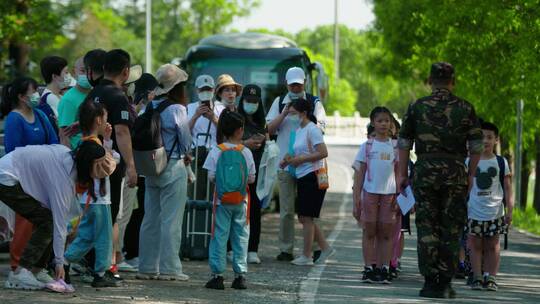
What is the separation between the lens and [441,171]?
38.4 feet

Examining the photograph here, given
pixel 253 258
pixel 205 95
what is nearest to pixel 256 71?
pixel 253 258

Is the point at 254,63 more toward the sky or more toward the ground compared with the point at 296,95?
more toward the sky

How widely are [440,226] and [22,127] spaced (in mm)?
3701

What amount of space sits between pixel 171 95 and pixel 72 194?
2.28 meters

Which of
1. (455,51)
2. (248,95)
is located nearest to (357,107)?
(455,51)

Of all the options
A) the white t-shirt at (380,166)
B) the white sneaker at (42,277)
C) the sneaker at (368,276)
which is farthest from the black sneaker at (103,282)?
the white t-shirt at (380,166)

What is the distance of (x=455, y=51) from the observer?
26250 mm

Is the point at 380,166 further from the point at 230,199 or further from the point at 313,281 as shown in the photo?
the point at 230,199

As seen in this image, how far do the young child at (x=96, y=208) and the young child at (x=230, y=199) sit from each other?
3.06 ft

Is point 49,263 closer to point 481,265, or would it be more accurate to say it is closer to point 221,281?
point 221,281

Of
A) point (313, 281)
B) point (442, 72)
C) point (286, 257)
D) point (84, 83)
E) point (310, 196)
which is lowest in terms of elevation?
point (286, 257)

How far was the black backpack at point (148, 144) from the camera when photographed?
41.1 feet

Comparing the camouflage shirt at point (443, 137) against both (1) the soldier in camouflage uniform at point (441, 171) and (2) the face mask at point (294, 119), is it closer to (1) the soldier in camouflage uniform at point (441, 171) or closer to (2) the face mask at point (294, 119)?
(1) the soldier in camouflage uniform at point (441, 171)

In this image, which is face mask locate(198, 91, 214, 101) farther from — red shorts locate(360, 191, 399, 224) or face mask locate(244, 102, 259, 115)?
red shorts locate(360, 191, 399, 224)
